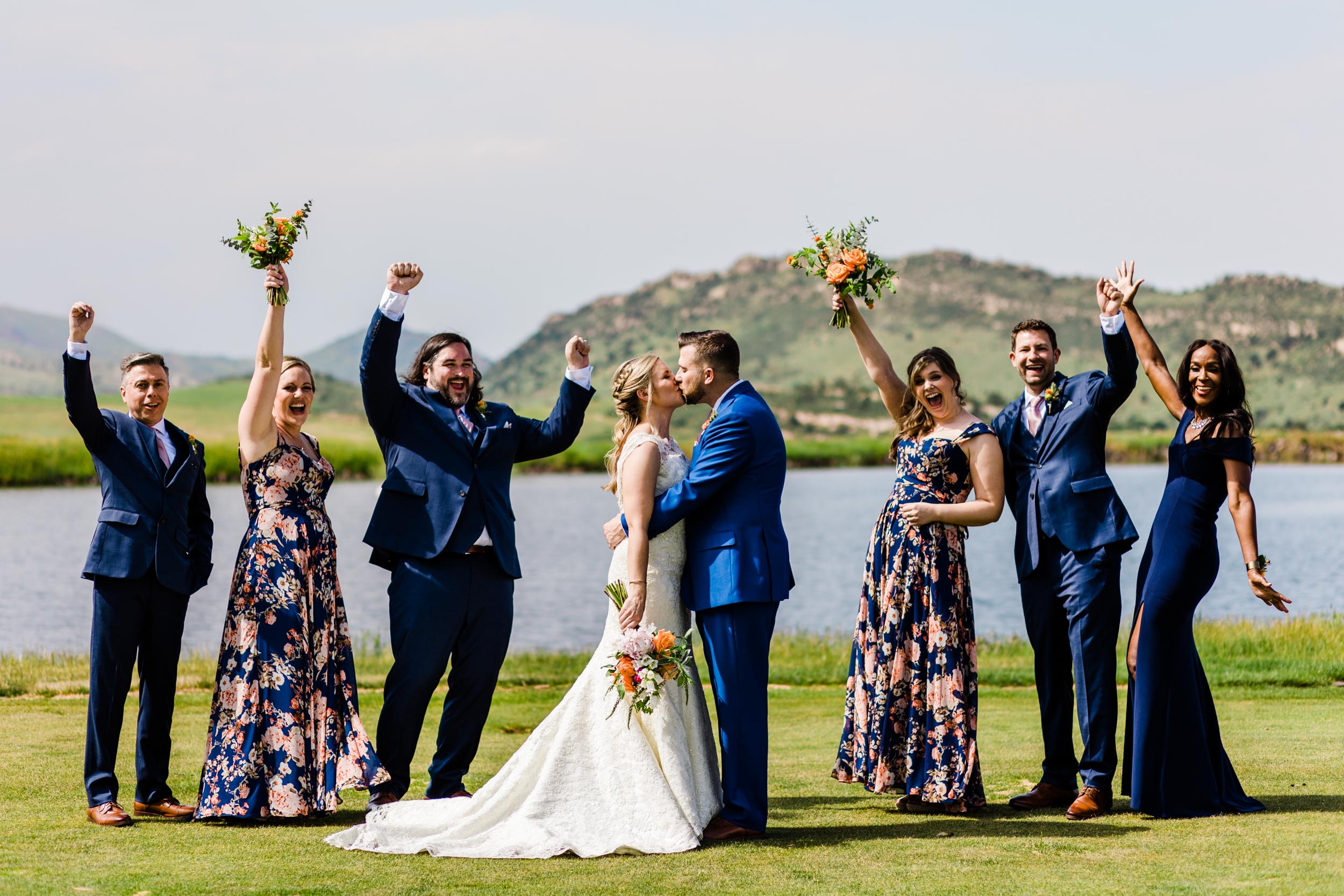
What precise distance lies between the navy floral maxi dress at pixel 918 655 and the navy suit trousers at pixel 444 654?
1894 millimetres

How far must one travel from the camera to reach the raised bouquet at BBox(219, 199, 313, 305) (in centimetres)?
700

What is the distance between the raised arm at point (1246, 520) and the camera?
6719 millimetres

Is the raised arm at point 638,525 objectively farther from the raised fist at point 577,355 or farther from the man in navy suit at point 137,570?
the man in navy suit at point 137,570

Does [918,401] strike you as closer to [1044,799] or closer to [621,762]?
[1044,799]

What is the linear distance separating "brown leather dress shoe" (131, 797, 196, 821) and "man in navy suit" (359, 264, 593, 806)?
3.07 feet

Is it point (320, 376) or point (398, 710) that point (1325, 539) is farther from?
point (320, 376)

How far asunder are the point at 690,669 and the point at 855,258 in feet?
7.89

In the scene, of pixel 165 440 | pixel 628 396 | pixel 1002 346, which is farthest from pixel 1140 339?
pixel 1002 346

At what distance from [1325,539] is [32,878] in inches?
1506

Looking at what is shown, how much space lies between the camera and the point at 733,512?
6.57 meters

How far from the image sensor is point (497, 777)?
6371mm

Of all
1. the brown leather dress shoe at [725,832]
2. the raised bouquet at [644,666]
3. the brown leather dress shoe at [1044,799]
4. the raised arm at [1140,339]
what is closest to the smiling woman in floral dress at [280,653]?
the raised bouquet at [644,666]

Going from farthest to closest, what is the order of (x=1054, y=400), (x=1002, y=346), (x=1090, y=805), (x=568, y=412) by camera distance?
(x=1002, y=346), (x=568, y=412), (x=1054, y=400), (x=1090, y=805)

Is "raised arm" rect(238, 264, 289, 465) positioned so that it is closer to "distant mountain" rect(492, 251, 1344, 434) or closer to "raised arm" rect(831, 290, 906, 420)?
"raised arm" rect(831, 290, 906, 420)
